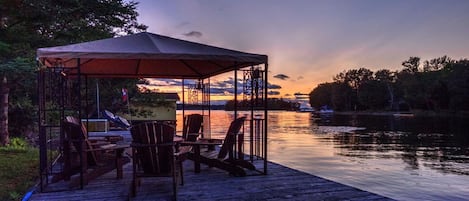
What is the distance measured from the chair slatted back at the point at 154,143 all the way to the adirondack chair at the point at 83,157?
851 mm

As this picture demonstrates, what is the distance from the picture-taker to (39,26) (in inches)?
430

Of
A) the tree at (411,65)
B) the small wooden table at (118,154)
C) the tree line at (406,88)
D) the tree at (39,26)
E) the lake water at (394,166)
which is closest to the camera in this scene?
the small wooden table at (118,154)

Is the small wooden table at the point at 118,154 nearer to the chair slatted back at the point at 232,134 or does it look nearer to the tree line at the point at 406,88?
the chair slatted back at the point at 232,134

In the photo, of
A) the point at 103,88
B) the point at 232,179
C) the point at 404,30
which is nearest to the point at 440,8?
the point at 404,30

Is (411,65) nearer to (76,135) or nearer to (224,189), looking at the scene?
(224,189)

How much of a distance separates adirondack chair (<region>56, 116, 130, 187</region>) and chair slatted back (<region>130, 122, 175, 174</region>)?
2.79 feet

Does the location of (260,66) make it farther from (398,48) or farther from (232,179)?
(398,48)

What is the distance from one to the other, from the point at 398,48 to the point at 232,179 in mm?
25682

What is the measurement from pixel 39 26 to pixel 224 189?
8.41 metres

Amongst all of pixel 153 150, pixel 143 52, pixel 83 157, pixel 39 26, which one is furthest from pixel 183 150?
pixel 39 26

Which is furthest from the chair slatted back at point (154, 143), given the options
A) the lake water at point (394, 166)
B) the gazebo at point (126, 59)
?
the lake water at point (394, 166)

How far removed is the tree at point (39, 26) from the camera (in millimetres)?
9070

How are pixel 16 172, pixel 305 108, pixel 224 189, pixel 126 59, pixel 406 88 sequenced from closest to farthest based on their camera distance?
1. pixel 224 189
2. pixel 126 59
3. pixel 16 172
4. pixel 406 88
5. pixel 305 108

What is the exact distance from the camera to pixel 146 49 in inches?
211
